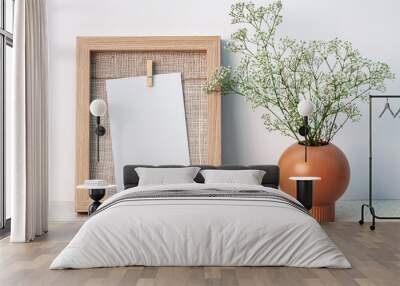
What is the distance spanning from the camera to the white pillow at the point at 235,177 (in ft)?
21.1

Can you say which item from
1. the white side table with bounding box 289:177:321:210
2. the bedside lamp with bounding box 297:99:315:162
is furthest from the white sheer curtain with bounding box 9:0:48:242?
the bedside lamp with bounding box 297:99:315:162

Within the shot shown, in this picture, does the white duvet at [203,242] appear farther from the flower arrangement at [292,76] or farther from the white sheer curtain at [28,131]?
the flower arrangement at [292,76]

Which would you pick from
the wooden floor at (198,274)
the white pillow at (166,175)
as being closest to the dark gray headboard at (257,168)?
the white pillow at (166,175)

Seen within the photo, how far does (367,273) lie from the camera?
13.6 feet

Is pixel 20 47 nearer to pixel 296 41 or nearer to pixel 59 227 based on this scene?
pixel 59 227

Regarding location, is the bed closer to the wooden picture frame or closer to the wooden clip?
the wooden picture frame

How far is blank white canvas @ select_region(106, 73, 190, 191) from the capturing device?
24.6 ft

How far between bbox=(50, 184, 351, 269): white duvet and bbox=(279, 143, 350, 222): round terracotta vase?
7.92ft

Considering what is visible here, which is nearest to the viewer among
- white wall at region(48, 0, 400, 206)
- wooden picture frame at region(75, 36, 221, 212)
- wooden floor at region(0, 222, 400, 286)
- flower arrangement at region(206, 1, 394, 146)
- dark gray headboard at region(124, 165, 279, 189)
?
wooden floor at region(0, 222, 400, 286)

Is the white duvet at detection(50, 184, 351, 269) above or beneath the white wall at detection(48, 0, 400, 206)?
beneath

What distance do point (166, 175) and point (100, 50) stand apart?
192 centimetres

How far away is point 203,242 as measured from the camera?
4.42 metres

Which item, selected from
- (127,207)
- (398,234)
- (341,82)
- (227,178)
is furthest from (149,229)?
(341,82)

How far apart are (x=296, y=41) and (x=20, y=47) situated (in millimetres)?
3517
